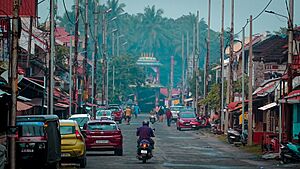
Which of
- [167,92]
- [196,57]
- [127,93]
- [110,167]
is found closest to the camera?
[110,167]

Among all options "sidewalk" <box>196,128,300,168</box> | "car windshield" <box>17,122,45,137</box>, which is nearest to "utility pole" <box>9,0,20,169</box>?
"car windshield" <box>17,122,45,137</box>

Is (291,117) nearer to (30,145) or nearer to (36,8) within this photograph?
(36,8)

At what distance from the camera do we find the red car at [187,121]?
7700cm

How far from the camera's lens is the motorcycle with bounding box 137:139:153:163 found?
3469 centimetres

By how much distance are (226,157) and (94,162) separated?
7665 mm

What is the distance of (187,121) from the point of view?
7700 centimetres

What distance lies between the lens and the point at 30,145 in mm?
26281

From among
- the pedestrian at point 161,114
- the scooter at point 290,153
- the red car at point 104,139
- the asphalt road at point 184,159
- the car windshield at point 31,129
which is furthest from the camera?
the pedestrian at point 161,114

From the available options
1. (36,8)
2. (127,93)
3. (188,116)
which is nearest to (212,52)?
(127,93)

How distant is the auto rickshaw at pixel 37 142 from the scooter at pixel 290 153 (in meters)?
11.7

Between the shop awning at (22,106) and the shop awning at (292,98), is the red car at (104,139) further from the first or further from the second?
the shop awning at (292,98)

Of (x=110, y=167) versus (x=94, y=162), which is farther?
(x=94, y=162)

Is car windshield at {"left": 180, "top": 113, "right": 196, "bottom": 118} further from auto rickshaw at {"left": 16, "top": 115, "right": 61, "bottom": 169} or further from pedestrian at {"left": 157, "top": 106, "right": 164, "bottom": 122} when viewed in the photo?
auto rickshaw at {"left": 16, "top": 115, "right": 61, "bottom": 169}

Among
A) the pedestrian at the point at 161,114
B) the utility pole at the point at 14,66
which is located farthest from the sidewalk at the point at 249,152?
the pedestrian at the point at 161,114
